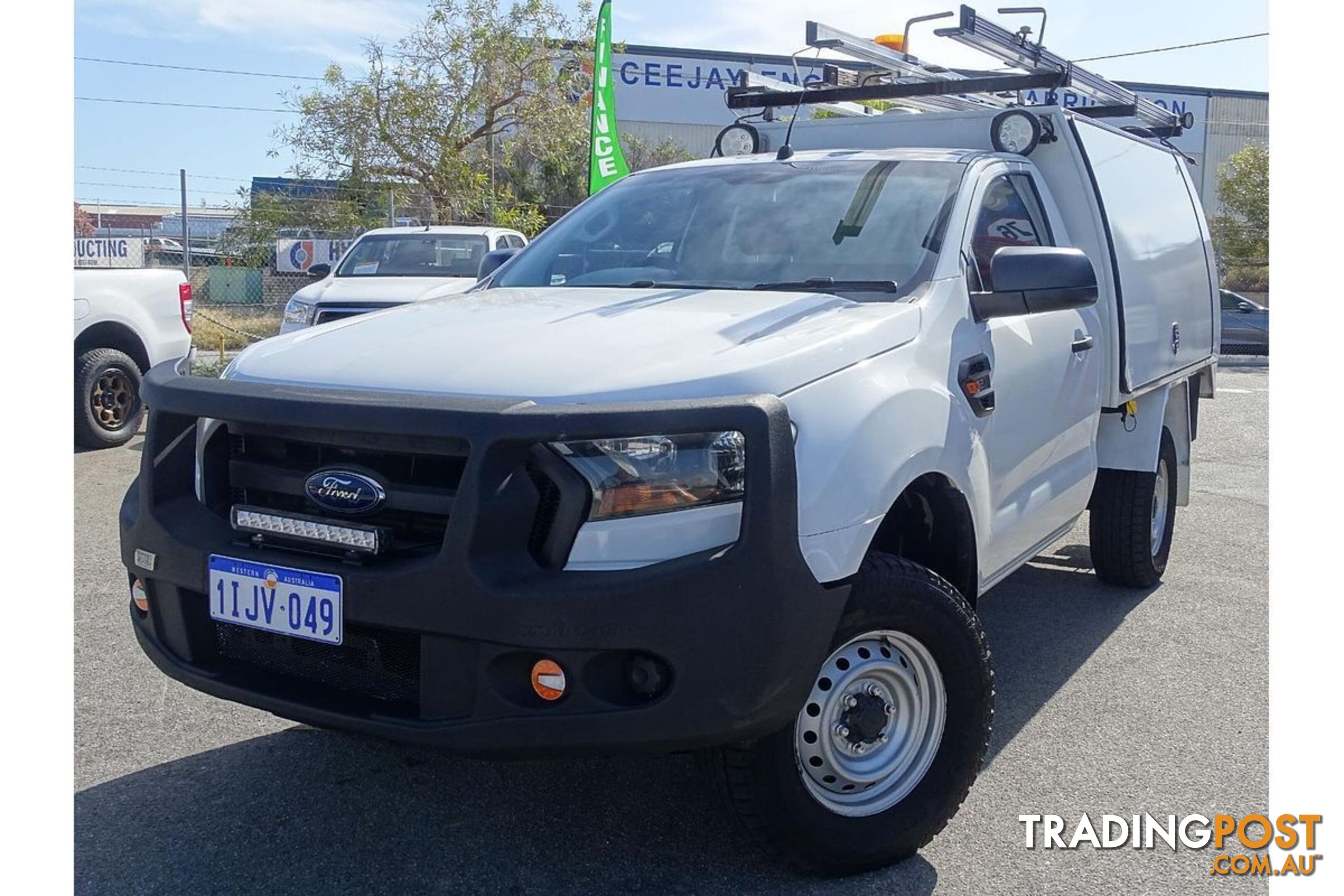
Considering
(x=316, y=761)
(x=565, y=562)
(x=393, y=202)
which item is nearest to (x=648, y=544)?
(x=565, y=562)

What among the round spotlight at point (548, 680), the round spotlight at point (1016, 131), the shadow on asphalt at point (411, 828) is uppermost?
the round spotlight at point (1016, 131)

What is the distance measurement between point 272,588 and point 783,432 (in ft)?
4.03

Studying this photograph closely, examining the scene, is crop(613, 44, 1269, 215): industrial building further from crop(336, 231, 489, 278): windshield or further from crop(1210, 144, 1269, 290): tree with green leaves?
crop(336, 231, 489, 278): windshield

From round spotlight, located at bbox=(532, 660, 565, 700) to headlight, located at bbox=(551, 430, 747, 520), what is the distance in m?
0.34

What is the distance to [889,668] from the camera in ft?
10.2

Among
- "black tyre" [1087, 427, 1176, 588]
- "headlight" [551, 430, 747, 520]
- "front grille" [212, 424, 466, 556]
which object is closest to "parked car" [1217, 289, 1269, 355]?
"black tyre" [1087, 427, 1176, 588]

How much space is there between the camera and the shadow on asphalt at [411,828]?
10.2 ft

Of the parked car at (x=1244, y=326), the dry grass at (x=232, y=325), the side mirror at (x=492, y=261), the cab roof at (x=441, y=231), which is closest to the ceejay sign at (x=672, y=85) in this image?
the dry grass at (x=232, y=325)

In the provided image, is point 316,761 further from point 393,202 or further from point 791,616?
point 393,202

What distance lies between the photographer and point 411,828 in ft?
11.1

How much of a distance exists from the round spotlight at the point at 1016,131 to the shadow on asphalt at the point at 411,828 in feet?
7.42

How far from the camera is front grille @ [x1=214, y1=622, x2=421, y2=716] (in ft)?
9.23

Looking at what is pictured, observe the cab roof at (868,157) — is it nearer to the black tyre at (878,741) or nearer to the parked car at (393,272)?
the black tyre at (878,741)

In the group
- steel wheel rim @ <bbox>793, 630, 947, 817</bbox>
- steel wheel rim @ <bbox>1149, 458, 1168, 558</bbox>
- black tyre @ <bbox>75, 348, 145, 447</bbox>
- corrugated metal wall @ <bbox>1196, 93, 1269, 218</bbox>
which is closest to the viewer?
steel wheel rim @ <bbox>793, 630, 947, 817</bbox>
